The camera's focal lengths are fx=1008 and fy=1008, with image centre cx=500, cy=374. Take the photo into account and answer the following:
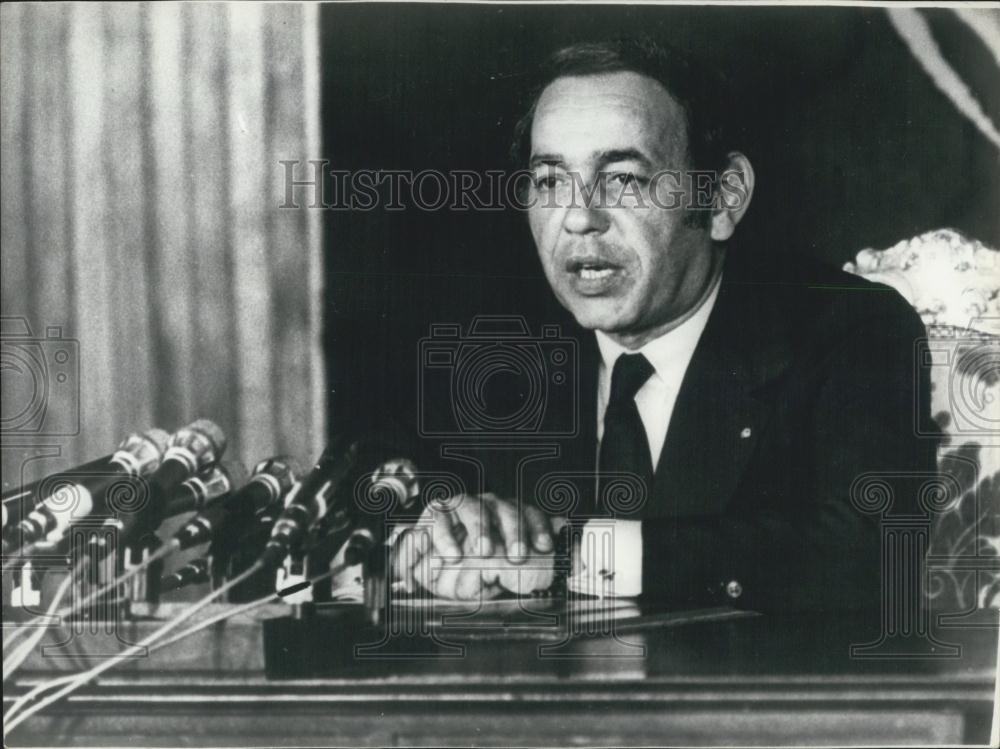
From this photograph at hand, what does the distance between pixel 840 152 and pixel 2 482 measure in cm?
291

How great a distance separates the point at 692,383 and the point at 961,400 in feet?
2.97

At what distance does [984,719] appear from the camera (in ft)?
10.9

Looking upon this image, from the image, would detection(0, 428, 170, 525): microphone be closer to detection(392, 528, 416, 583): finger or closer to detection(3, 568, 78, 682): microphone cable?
detection(3, 568, 78, 682): microphone cable

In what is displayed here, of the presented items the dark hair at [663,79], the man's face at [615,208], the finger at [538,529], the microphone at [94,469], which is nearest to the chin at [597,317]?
the man's face at [615,208]

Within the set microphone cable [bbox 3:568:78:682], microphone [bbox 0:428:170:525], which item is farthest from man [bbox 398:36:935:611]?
microphone cable [bbox 3:568:78:682]

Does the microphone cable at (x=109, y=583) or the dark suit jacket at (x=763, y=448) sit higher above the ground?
the dark suit jacket at (x=763, y=448)

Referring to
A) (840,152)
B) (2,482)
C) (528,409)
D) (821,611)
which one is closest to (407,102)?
(528,409)

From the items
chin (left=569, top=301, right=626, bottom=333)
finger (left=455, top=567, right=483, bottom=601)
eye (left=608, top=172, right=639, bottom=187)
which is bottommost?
finger (left=455, top=567, right=483, bottom=601)

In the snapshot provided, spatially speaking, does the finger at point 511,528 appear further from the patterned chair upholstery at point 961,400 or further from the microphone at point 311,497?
the patterned chair upholstery at point 961,400

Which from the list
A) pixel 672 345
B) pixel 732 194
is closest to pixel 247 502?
pixel 672 345

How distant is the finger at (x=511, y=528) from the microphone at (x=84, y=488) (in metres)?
1.10

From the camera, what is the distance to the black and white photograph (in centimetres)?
322

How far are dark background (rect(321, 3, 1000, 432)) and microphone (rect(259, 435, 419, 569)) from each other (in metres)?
0.20

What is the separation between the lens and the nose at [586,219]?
3189 mm
